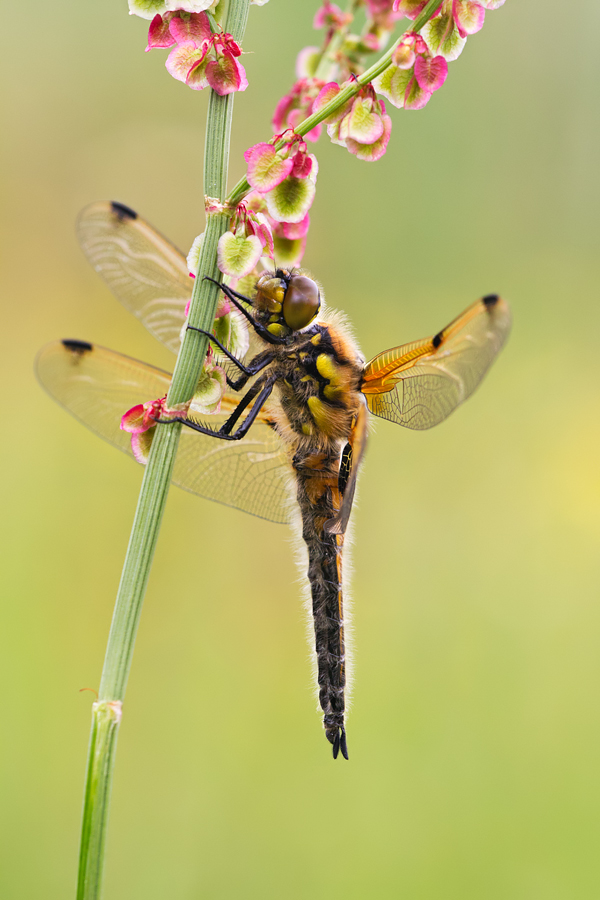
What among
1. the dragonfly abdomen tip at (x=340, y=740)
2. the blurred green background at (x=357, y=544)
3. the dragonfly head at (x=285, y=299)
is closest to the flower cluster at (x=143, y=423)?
the dragonfly head at (x=285, y=299)

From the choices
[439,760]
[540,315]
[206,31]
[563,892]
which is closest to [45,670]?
[439,760]

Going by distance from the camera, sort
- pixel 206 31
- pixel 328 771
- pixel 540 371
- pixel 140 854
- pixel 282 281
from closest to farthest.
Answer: pixel 206 31 → pixel 282 281 → pixel 140 854 → pixel 328 771 → pixel 540 371

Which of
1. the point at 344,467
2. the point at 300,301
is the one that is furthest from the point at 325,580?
the point at 300,301

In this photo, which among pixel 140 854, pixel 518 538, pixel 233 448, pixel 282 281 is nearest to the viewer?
pixel 282 281

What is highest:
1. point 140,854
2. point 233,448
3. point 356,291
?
point 356,291

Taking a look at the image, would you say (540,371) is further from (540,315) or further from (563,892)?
(563,892)

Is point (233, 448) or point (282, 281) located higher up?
point (282, 281)

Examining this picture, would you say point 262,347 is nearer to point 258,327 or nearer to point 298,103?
point 258,327
